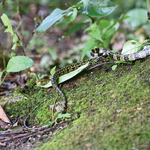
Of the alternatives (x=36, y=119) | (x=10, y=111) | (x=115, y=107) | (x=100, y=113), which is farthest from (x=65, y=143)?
(x=10, y=111)

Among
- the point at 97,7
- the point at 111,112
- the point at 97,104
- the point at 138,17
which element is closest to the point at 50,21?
the point at 97,7

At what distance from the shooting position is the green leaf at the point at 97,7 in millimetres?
3738

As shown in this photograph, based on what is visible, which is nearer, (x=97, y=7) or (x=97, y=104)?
(x=97, y=104)

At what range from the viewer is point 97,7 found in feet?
12.4

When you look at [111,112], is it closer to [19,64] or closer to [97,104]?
[97,104]

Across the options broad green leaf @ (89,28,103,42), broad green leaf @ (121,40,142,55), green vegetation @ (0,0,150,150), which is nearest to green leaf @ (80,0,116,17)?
green vegetation @ (0,0,150,150)

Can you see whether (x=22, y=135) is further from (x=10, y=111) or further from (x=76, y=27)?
(x=76, y=27)

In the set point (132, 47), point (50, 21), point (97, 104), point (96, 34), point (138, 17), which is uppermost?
point (50, 21)

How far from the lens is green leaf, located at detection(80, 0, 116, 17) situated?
374cm

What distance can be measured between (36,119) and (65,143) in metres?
1.00

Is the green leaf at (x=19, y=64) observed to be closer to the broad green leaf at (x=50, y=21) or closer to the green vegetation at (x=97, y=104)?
the green vegetation at (x=97, y=104)

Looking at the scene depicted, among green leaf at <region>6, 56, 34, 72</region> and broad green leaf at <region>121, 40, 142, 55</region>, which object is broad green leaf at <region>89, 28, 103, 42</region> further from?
green leaf at <region>6, 56, 34, 72</region>

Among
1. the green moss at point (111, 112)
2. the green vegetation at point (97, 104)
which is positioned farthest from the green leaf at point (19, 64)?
the green moss at point (111, 112)

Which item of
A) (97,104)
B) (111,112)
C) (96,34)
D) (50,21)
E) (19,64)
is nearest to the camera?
(111,112)
